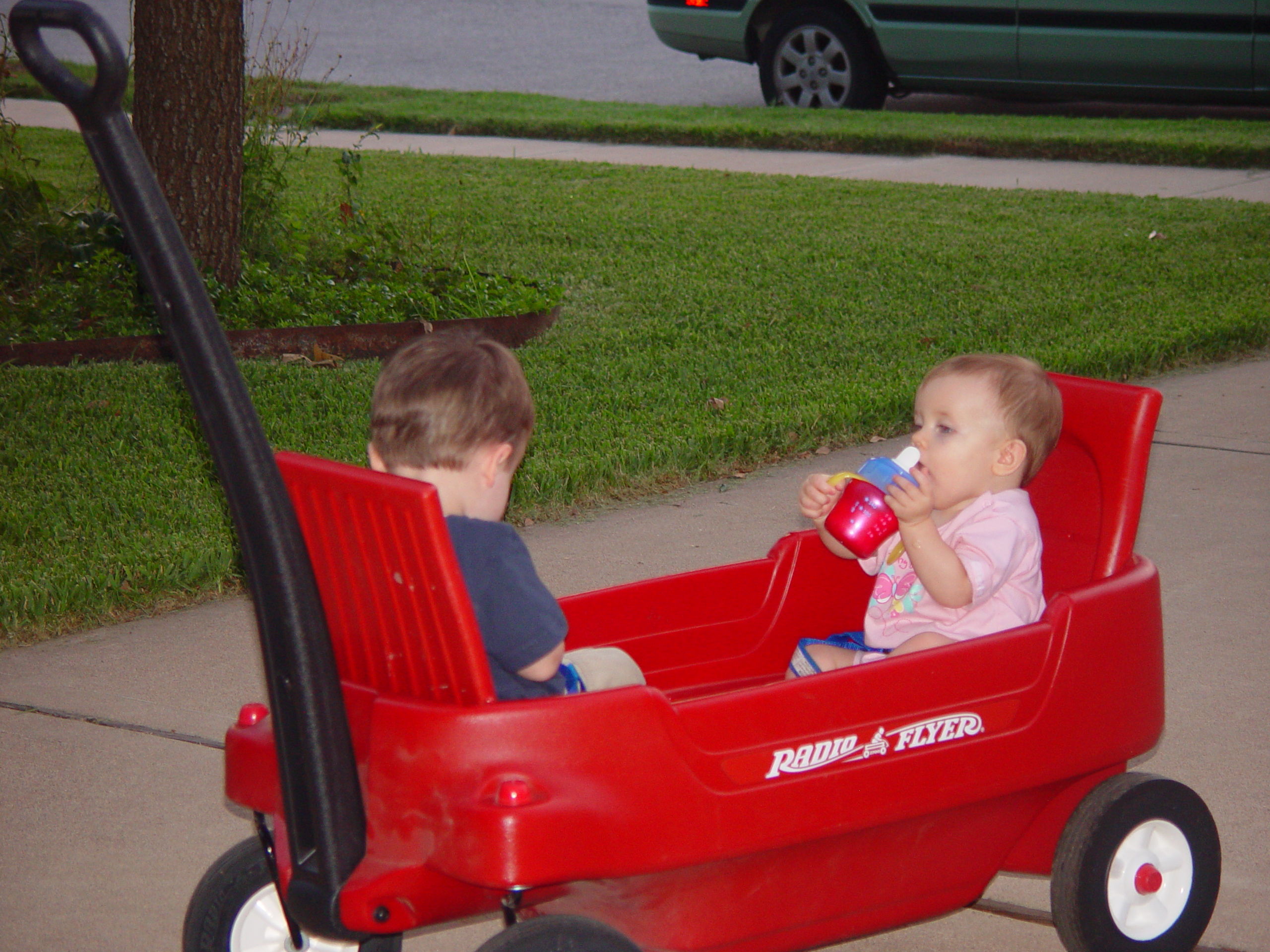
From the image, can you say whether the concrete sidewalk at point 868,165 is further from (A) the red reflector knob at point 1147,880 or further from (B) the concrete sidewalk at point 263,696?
(A) the red reflector knob at point 1147,880

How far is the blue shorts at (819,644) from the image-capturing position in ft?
9.57

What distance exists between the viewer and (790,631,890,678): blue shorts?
2.92 meters

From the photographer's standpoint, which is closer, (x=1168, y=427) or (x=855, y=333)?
(x=1168, y=427)

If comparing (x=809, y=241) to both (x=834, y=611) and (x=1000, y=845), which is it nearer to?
(x=834, y=611)

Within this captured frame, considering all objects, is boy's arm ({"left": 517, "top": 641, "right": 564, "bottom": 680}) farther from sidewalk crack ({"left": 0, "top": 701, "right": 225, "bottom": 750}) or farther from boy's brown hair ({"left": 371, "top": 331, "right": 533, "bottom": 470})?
sidewalk crack ({"left": 0, "top": 701, "right": 225, "bottom": 750})

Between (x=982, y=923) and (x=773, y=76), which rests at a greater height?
(x=773, y=76)

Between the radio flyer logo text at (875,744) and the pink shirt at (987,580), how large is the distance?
319 millimetres

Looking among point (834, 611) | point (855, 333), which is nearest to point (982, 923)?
point (834, 611)

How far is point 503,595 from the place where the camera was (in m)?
2.20

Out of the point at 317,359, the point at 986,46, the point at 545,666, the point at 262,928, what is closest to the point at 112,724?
the point at 262,928

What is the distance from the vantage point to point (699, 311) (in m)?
6.90

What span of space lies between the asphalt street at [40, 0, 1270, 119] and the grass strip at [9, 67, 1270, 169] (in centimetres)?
90

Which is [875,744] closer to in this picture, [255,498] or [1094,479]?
[1094,479]

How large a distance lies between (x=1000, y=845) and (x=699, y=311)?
4.57 m
